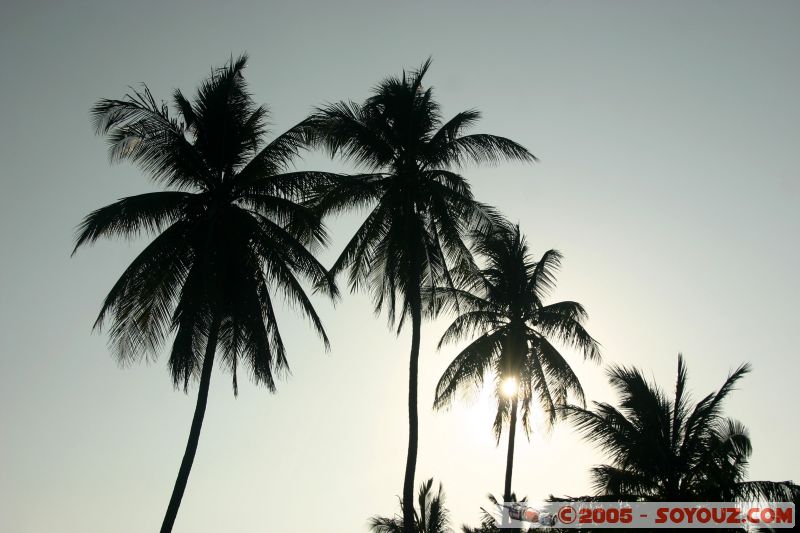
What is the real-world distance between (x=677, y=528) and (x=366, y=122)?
15995 mm

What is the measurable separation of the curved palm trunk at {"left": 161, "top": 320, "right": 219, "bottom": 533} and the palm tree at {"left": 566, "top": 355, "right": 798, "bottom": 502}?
11356 millimetres

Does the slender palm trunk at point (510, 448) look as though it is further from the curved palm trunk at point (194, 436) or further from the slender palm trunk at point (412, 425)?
the curved palm trunk at point (194, 436)

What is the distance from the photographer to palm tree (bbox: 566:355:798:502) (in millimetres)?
22828

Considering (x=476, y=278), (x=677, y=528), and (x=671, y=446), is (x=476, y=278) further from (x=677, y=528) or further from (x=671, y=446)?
(x=677, y=528)

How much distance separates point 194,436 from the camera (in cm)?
2205

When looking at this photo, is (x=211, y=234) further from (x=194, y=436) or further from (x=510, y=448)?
(x=510, y=448)

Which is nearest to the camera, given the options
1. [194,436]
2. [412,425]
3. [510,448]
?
[194,436]

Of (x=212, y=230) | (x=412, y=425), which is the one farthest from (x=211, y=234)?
(x=412, y=425)

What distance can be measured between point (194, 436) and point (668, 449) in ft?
46.1

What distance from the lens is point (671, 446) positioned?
2459cm

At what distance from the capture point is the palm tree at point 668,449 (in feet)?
74.9

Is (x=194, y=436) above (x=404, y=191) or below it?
below

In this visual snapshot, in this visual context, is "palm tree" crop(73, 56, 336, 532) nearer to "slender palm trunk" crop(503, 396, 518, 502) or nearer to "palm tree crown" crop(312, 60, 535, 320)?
"palm tree crown" crop(312, 60, 535, 320)

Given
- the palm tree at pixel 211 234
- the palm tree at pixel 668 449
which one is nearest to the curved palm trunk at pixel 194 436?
the palm tree at pixel 211 234
